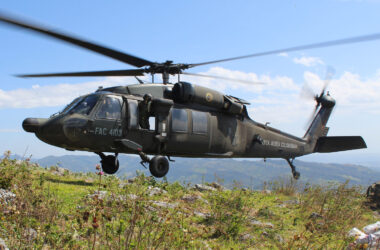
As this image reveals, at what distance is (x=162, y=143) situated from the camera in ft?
32.1

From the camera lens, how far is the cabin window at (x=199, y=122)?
1034 cm

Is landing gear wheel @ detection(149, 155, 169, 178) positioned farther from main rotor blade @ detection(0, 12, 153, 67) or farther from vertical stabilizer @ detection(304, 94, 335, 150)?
vertical stabilizer @ detection(304, 94, 335, 150)

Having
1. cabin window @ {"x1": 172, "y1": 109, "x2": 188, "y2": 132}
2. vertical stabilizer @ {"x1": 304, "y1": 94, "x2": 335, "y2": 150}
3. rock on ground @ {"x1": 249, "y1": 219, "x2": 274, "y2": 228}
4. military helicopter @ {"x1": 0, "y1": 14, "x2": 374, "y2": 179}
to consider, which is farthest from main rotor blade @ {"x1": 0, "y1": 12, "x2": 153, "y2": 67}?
vertical stabilizer @ {"x1": 304, "y1": 94, "x2": 335, "y2": 150}

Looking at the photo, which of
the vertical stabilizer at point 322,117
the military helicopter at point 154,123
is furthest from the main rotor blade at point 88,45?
the vertical stabilizer at point 322,117

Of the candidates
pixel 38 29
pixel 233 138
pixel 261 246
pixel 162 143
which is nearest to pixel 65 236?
pixel 261 246

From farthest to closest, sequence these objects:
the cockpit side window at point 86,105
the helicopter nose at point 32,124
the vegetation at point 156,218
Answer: the cockpit side window at point 86,105 < the helicopter nose at point 32,124 < the vegetation at point 156,218

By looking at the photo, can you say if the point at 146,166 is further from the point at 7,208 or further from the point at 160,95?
the point at 7,208

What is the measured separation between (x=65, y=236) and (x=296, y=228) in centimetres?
491

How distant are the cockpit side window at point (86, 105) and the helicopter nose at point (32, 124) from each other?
2.79ft

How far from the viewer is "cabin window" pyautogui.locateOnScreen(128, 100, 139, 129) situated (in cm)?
Answer: 914

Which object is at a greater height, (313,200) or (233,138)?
(233,138)

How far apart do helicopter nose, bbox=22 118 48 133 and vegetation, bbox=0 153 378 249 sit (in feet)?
3.38

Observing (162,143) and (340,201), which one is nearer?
(340,201)

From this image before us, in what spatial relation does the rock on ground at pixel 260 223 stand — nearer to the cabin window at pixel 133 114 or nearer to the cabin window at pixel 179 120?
the cabin window at pixel 179 120
